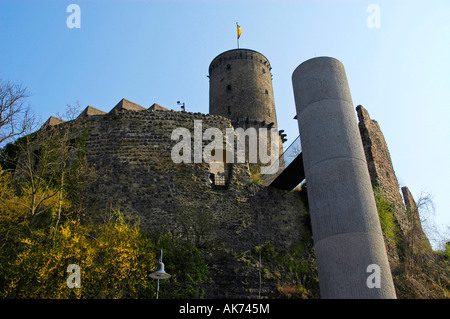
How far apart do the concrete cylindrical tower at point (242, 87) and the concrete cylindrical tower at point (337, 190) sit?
609 inches

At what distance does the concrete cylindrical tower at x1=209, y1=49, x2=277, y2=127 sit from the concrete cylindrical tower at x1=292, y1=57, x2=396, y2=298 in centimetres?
1546

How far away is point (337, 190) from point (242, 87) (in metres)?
18.9

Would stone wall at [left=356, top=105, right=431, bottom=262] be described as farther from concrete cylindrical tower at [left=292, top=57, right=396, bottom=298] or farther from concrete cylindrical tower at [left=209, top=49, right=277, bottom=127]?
concrete cylindrical tower at [left=209, top=49, right=277, bottom=127]

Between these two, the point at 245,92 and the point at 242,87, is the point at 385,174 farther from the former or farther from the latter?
the point at 242,87

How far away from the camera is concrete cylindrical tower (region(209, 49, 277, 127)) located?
25766 mm

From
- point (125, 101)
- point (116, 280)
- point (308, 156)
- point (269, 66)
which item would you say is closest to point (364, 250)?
point (308, 156)

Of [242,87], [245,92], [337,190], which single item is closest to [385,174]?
[337,190]

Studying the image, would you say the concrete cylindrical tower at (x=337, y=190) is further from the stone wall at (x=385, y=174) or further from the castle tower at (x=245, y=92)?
the castle tower at (x=245, y=92)

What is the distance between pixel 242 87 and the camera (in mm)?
26297

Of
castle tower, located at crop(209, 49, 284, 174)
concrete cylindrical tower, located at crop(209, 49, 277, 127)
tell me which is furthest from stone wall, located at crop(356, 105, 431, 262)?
concrete cylindrical tower, located at crop(209, 49, 277, 127)

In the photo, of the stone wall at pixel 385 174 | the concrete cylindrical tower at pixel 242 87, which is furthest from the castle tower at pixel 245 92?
the stone wall at pixel 385 174

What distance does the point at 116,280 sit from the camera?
32.9 feet

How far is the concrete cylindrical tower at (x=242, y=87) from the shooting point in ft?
84.5

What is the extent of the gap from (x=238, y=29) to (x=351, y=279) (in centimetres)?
2731
